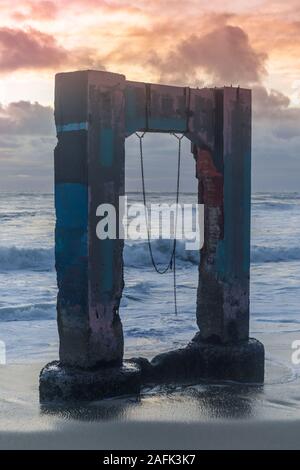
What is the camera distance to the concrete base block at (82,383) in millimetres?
7098

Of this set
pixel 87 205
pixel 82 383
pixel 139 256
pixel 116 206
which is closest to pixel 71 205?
pixel 87 205

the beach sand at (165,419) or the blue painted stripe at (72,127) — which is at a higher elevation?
the blue painted stripe at (72,127)

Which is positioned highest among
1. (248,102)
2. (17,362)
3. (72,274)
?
(248,102)

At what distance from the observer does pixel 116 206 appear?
282 inches

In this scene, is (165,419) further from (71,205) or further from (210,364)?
(71,205)

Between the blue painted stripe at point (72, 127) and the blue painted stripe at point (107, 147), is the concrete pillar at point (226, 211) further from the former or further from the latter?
the blue painted stripe at point (72, 127)

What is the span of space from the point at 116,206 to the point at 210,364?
225 centimetres

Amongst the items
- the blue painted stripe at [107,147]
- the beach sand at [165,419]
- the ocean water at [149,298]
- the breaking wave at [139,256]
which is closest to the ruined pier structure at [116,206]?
the blue painted stripe at [107,147]

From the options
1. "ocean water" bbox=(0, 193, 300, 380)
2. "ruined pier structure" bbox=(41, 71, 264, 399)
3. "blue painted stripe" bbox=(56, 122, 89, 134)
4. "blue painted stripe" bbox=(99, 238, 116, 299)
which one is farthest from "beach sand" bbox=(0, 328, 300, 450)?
"blue painted stripe" bbox=(56, 122, 89, 134)

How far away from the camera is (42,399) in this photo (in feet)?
23.9

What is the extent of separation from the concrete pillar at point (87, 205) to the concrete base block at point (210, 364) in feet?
3.54

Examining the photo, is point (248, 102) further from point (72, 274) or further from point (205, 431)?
point (205, 431)

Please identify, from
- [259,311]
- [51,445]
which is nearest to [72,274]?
[51,445]

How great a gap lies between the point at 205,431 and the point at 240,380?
1.92 metres
